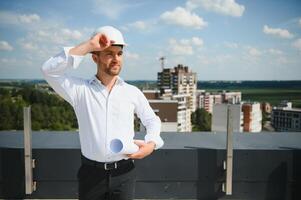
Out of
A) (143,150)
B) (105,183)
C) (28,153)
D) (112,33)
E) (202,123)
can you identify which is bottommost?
(202,123)

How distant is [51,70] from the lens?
98 cm

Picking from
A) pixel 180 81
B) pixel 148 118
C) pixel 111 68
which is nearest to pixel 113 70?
pixel 111 68

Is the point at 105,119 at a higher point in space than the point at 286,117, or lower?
higher

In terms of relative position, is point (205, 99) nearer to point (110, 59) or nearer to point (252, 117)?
point (252, 117)

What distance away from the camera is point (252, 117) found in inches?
1458

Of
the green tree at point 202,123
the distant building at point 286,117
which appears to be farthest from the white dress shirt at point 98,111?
the distant building at point 286,117

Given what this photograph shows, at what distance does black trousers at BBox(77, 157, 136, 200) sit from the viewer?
3.49 ft

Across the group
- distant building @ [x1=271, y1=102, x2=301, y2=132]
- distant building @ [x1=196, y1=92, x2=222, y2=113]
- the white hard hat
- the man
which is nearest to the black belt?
the man

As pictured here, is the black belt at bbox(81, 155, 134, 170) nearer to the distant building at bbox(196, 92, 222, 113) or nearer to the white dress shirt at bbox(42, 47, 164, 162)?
the white dress shirt at bbox(42, 47, 164, 162)

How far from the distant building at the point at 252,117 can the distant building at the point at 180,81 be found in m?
10.7

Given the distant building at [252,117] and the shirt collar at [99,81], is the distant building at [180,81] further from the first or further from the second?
the shirt collar at [99,81]

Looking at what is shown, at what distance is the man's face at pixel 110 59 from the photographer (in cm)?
102

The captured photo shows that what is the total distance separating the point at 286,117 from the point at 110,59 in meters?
37.3

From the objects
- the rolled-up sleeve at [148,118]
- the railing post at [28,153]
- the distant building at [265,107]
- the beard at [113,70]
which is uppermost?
the beard at [113,70]
